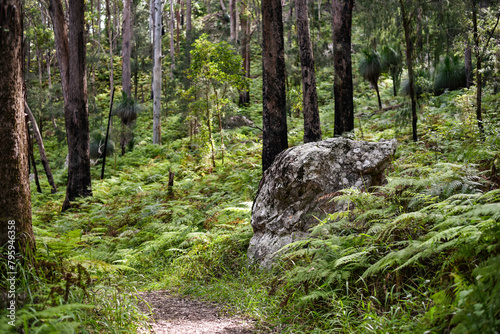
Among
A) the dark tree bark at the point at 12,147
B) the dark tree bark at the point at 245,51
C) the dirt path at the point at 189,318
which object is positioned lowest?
the dirt path at the point at 189,318

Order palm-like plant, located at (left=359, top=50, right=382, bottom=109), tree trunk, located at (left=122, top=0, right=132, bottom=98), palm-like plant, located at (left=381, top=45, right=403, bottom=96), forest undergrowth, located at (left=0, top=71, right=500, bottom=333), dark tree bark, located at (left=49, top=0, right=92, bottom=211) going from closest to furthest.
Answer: forest undergrowth, located at (left=0, top=71, right=500, bottom=333)
dark tree bark, located at (left=49, top=0, right=92, bottom=211)
palm-like plant, located at (left=381, top=45, right=403, bottom=96)
palm-like plant, located at (left=359, top=50, right=382, bottom=109)
tree trunk, located at (left=122, top=0, right=132, bottom=98)

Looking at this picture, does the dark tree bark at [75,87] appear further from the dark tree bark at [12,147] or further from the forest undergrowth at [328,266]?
the dark tree bark at [12,147]

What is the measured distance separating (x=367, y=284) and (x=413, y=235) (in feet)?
2.00

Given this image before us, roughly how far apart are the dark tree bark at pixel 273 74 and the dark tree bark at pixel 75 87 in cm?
544

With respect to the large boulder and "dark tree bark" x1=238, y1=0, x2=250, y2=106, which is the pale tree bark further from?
the large boulder

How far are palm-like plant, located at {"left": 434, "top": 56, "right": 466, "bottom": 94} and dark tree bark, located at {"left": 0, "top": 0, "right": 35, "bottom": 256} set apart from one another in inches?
560

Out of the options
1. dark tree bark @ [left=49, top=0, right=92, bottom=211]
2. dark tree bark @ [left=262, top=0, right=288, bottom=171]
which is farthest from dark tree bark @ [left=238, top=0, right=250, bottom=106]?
dark tree bark @ [left=262, top=0, right=288, bottom=171]

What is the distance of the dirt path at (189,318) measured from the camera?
10.3ft

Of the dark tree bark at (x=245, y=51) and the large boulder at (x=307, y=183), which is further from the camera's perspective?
the dark tree bark at (x=245, y=51)

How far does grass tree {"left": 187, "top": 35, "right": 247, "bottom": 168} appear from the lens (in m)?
11.2

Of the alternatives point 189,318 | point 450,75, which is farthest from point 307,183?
point 450,75

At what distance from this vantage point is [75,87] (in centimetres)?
975

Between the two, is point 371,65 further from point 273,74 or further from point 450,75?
point 273,74

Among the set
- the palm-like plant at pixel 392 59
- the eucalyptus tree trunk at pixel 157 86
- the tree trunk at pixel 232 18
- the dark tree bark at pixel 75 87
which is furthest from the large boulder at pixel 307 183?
the tree trunk at pixel 232 18
